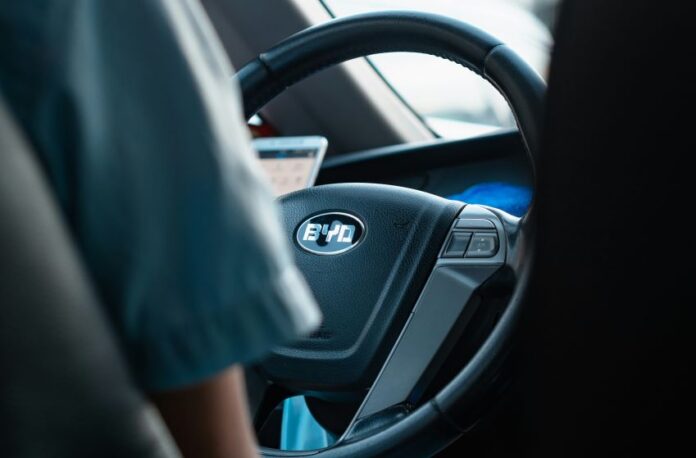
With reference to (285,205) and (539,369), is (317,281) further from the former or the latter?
(539,369)

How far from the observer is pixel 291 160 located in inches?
68.6

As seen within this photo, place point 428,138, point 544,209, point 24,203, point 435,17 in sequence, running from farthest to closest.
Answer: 1. point 428,138
2. point 435,17
3. point 544,209
4. point 24,203

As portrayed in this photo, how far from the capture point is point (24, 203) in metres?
0.28

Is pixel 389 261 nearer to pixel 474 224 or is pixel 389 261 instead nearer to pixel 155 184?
pixel 474 224

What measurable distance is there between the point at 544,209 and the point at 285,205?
57 cm

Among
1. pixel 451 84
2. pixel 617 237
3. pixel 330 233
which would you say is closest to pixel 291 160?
pixel 451 84

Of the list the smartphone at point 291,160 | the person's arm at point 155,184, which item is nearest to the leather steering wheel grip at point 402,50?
the person's arm at point 155,184

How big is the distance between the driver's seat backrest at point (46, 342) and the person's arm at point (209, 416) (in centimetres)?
5

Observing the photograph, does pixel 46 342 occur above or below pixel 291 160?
above

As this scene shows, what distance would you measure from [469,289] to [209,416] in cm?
48

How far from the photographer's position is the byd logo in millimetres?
905

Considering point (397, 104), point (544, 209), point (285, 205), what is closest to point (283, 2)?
point (397, 104)

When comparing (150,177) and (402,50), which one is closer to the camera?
(150,177)

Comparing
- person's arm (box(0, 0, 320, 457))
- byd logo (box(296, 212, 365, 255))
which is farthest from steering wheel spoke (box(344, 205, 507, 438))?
person's arm (box(0, 0, 320, 457))
